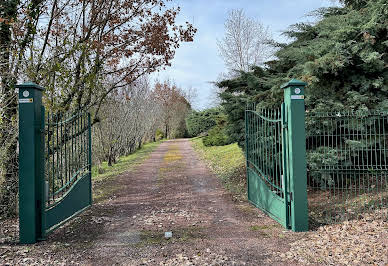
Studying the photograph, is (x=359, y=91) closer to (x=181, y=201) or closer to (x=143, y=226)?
(x=181, y=201)

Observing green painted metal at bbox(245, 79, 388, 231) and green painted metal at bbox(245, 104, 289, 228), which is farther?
green painted metal at bbox(245, 104, 289, 228)

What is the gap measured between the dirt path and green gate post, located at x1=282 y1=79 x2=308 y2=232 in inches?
13.6

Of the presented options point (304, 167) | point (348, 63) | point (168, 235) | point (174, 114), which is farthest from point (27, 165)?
point (174, 114)

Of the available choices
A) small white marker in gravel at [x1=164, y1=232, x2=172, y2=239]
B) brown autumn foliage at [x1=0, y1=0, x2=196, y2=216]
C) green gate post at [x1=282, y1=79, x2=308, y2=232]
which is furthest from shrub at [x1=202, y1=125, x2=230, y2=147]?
small white marker in gravel at [x1=164, y1=232, x2=172, y2=239]

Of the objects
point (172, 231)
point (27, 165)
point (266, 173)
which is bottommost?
point (172, 231)

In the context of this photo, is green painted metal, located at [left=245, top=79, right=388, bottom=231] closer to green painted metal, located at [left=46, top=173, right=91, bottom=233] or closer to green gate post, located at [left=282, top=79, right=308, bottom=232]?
green gate post, located at [left=282, top=79, right=308, bottom=232]

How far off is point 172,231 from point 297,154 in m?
2.45

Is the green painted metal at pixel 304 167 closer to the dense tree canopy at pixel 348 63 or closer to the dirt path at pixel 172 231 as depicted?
the dirt path at pixel 172 231

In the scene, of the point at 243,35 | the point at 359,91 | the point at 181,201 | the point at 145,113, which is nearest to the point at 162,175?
the point at 181,201

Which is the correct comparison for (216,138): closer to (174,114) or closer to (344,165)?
(344,165)

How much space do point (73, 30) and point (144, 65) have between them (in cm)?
229

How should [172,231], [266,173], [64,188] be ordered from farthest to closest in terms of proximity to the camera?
[266,173], [64,188], [172,231]

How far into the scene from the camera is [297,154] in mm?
4875

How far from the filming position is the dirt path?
13.0 ft
